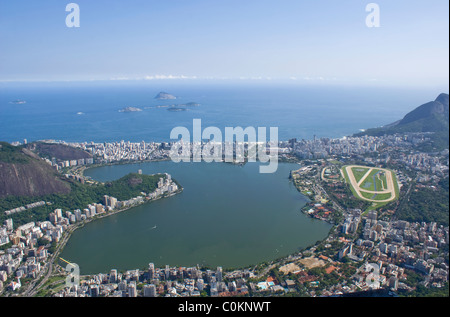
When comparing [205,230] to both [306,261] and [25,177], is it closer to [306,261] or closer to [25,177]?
[306,261]

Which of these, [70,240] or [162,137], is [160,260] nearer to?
[70,240]

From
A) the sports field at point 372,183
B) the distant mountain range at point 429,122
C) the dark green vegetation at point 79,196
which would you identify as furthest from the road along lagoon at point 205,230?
the distant mountain range at point 429,122

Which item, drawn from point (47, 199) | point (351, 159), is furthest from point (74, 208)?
point (351, 159)

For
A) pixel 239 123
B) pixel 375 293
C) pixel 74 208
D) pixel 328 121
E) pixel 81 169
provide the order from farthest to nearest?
pixel 328 121 → pixel 239 123 → pixel 81 169 → pixel 74 208 → pixel 375 293

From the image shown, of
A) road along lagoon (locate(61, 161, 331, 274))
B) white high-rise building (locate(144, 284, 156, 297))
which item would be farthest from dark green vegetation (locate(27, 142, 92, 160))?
white high-rise building (locate(144, 284, 156, 297))

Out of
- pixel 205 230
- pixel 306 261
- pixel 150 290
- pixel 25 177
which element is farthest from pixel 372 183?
pixel 25 177

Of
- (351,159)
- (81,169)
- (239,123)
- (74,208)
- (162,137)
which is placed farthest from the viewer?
(239,123)

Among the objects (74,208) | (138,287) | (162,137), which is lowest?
(138,287)

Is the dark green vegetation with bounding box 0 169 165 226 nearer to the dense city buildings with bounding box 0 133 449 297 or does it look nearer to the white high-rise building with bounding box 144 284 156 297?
the dense city buildings with bounding box 0 133 449 297
